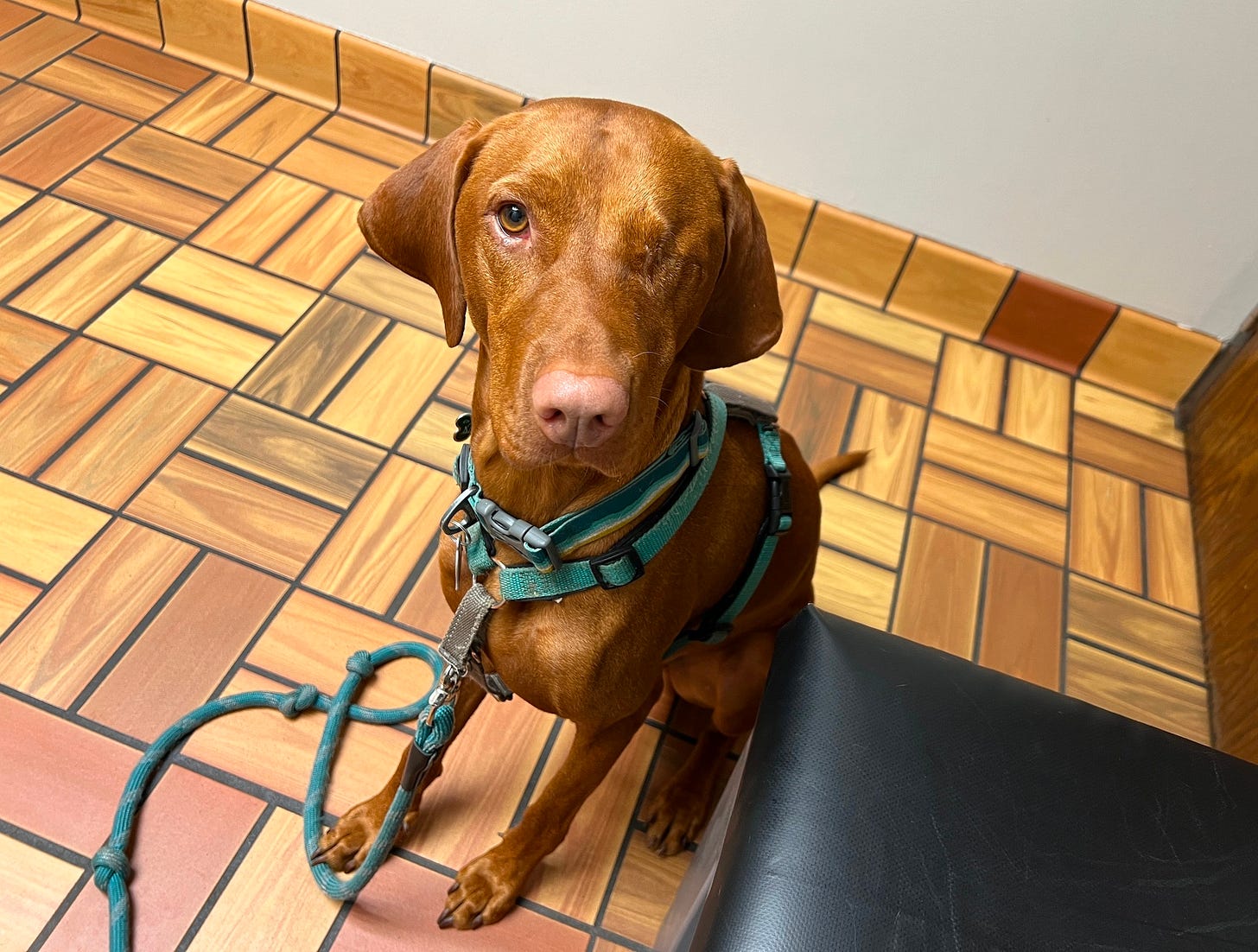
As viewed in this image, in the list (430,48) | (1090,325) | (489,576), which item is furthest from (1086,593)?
(430,48)

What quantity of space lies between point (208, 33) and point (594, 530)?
2.79 meters

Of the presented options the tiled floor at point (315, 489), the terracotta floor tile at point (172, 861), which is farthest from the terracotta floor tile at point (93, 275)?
the terracotta floor tile at point (172, 861)

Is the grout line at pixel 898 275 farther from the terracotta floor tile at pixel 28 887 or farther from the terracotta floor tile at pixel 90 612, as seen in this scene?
the terracotta floor tile at pixel 28 887

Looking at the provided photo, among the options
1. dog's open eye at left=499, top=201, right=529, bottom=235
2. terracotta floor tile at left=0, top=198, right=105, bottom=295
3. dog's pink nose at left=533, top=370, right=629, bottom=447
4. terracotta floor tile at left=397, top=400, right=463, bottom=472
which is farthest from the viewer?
terracotta floor tile at left=0, top=198, right=105, bottom=295

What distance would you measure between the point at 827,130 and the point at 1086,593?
1490mm

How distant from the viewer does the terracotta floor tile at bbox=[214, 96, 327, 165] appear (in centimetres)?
284

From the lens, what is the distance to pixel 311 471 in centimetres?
214

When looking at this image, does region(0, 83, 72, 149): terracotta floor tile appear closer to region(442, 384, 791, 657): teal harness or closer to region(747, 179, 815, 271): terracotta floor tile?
region(747, 179, 815, 271): terracotta floor tile

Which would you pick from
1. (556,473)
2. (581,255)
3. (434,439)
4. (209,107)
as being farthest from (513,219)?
(209,107)

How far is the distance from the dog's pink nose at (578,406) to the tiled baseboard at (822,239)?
2.07m

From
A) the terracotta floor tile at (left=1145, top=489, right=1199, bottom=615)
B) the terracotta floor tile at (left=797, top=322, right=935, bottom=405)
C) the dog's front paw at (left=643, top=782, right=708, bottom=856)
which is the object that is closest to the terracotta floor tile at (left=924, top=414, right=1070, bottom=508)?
the terracotta floor tile at (left=797, top=322, right=935, bottom=405)

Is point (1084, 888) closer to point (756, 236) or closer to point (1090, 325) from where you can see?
point (756, 236)

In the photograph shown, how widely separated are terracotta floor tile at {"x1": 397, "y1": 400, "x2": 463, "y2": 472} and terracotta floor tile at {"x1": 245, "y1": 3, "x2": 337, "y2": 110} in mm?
1417

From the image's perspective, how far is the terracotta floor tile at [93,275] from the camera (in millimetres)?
2283
